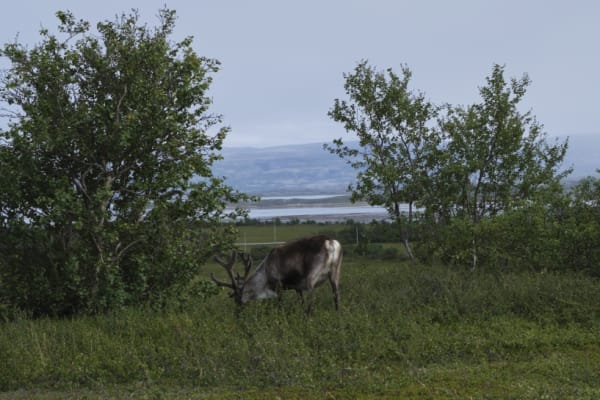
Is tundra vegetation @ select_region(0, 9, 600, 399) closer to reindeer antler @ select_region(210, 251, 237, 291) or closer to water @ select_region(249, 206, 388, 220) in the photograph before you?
reindeer antler @ select_region(210, 251, 237, 291)

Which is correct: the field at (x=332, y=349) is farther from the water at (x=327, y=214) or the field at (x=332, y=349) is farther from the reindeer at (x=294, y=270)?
the water at (x=327, y=214)

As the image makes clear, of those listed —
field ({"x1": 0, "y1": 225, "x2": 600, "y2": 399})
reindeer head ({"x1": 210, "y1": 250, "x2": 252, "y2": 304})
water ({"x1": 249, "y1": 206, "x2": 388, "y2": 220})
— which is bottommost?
field ({"x1": 0, "y1": 225, "x2": 600, "y2": 399})

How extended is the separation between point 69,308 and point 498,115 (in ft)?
59.2

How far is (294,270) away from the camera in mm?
17109

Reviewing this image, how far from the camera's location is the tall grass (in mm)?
12164

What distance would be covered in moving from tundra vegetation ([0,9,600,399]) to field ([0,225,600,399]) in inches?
2.2

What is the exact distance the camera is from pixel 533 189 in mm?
26031

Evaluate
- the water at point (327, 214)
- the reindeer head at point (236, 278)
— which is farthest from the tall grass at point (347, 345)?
the water at point (327, 214)

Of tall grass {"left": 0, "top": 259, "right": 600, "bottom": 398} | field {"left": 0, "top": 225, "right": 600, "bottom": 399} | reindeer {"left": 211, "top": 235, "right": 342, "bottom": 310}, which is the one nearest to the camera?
field {"left": 0, "top": 225, "right": 600, "bottom": 399}

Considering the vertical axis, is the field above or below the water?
below

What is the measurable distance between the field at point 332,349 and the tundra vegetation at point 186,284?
2.2 inches

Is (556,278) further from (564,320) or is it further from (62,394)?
(62,394)

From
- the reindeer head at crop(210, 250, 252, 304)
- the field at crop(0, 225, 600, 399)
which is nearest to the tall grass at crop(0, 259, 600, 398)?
the field at crop(0, 225, 600, 399)

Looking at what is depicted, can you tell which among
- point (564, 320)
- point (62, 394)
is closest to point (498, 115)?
point (564, 320)
